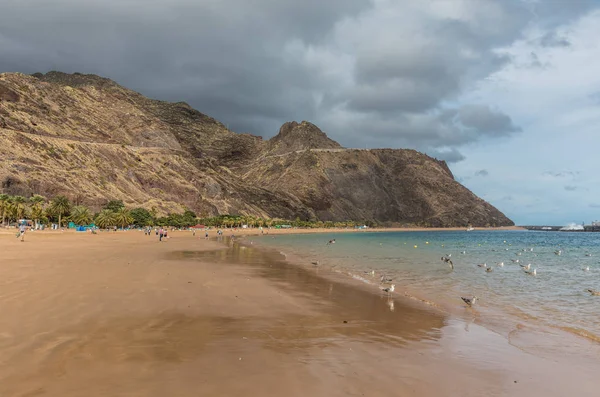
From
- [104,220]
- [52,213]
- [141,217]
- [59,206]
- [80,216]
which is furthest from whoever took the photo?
[141,217]

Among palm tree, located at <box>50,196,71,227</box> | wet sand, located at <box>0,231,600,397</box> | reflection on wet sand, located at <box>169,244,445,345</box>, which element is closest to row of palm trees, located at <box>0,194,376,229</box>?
palm tree, located at <box>50,196,71,227</box>

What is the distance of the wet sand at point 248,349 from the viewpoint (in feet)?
25.2

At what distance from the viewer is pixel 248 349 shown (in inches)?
390

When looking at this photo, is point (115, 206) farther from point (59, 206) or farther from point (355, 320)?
point (355, 320)

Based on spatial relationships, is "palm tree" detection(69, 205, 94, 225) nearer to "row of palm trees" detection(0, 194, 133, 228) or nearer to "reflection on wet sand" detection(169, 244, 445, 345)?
"row of palm trees" detection(0, 194, 133, 228)

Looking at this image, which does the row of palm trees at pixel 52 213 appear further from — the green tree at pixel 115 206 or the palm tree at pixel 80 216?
the green tree at pixel 115 206

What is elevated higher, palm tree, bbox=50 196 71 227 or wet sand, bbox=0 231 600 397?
palm tree, bbox=50 196 71 227

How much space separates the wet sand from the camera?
7.68 m

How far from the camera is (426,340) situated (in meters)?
11.7

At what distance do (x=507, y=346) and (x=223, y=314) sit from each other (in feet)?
29.5

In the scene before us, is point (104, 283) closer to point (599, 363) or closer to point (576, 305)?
point (599, 363)

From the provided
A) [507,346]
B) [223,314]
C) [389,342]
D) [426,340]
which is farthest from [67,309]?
[507,346]

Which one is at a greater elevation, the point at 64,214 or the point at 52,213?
the point at 52,213

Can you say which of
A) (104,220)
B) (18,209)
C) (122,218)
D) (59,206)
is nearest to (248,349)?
(18,209)
